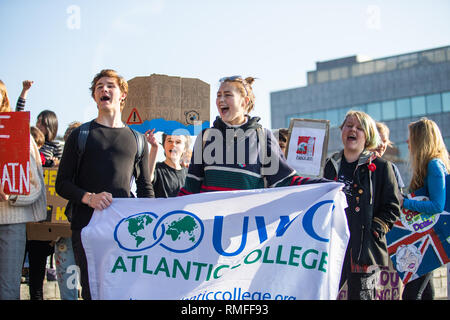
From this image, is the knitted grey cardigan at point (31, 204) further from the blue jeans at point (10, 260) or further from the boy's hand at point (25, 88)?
the boy's hand at point (25, 88)

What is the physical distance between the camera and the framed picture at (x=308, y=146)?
532cm

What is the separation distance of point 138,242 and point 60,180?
0.67 meters

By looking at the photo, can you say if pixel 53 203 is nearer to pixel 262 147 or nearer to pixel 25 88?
pixel 25 88

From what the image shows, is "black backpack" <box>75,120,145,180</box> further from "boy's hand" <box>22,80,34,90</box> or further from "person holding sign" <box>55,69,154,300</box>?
"boy's hand" <box>22,80,34,90</box>

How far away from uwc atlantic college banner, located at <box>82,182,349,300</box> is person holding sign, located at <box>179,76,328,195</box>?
0.37ft

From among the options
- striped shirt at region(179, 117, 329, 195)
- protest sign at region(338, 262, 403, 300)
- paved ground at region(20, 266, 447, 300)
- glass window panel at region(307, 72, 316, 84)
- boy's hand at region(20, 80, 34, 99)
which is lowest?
paved ground at region(20, 266, 447, 300)

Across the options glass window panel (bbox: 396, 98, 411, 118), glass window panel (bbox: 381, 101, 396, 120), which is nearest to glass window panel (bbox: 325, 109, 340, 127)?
glass window panel (bbox: 381, 101, 396, 120)

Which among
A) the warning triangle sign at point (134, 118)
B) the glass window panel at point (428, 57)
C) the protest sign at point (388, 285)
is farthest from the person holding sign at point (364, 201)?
the glass window panel at point (428, 57)

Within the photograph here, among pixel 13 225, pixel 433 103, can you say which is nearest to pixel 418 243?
pixel 13 225

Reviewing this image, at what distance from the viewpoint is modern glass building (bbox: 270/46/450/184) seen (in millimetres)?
47625

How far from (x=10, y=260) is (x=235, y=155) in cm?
173

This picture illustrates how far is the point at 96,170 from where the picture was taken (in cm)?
397

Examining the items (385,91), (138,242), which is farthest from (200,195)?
(385,91)

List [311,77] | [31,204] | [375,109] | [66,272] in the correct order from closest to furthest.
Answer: [31,204] → [66,272] → [375,109] → [311,77]
